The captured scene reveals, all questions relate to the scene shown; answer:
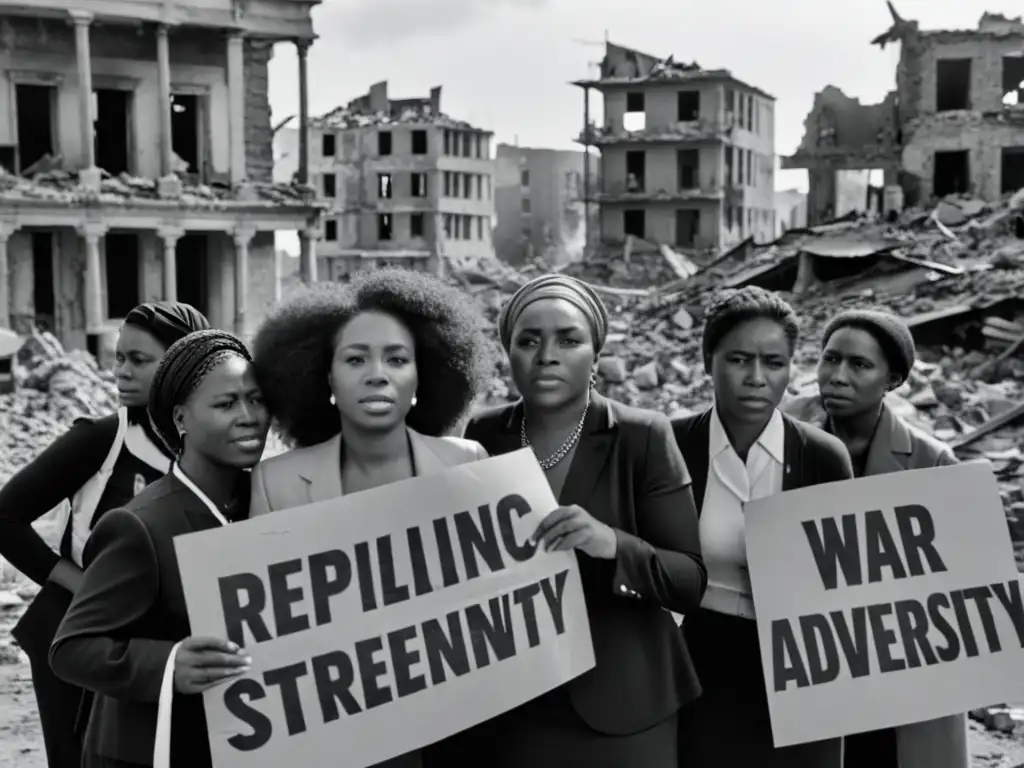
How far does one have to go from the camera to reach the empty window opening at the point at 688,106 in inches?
1880

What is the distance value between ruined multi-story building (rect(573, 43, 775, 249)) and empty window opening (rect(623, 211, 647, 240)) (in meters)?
0.04

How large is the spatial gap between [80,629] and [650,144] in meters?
46.6

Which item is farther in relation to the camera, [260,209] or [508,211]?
[508,211]

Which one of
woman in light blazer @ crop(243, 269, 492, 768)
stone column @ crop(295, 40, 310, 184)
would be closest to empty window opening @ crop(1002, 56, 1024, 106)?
stone column @ crop(295, 40, 310, 184)

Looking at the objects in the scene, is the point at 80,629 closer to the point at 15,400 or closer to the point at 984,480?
the point at 984,480

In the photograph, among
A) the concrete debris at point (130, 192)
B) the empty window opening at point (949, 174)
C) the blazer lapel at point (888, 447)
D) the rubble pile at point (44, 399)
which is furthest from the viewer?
the empty window opening at point (949, 174)

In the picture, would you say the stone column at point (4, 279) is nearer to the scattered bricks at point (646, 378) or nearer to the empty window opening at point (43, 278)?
the empty window opening at point (43, 278)

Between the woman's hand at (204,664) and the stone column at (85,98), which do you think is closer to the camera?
the woman's hand at (204,664)

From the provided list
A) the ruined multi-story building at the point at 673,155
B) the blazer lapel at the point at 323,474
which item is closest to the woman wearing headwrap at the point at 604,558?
the blazer lapel at the point at 323,474

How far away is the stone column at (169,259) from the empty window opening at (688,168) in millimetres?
26506

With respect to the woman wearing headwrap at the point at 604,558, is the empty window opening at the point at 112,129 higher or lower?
higher

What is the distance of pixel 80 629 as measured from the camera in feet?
9.61

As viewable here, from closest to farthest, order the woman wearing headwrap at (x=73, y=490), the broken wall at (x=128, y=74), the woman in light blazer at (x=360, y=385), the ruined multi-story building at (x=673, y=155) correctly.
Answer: the woman in light blazer at (x=360, y=385) → the woman wearing headwrap at (x=73, y=490) → the broken wall at (x=128, y=74) → the ruined multi-story building at (x=673, y=155)

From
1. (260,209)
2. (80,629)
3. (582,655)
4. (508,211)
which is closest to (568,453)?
(582,655)
